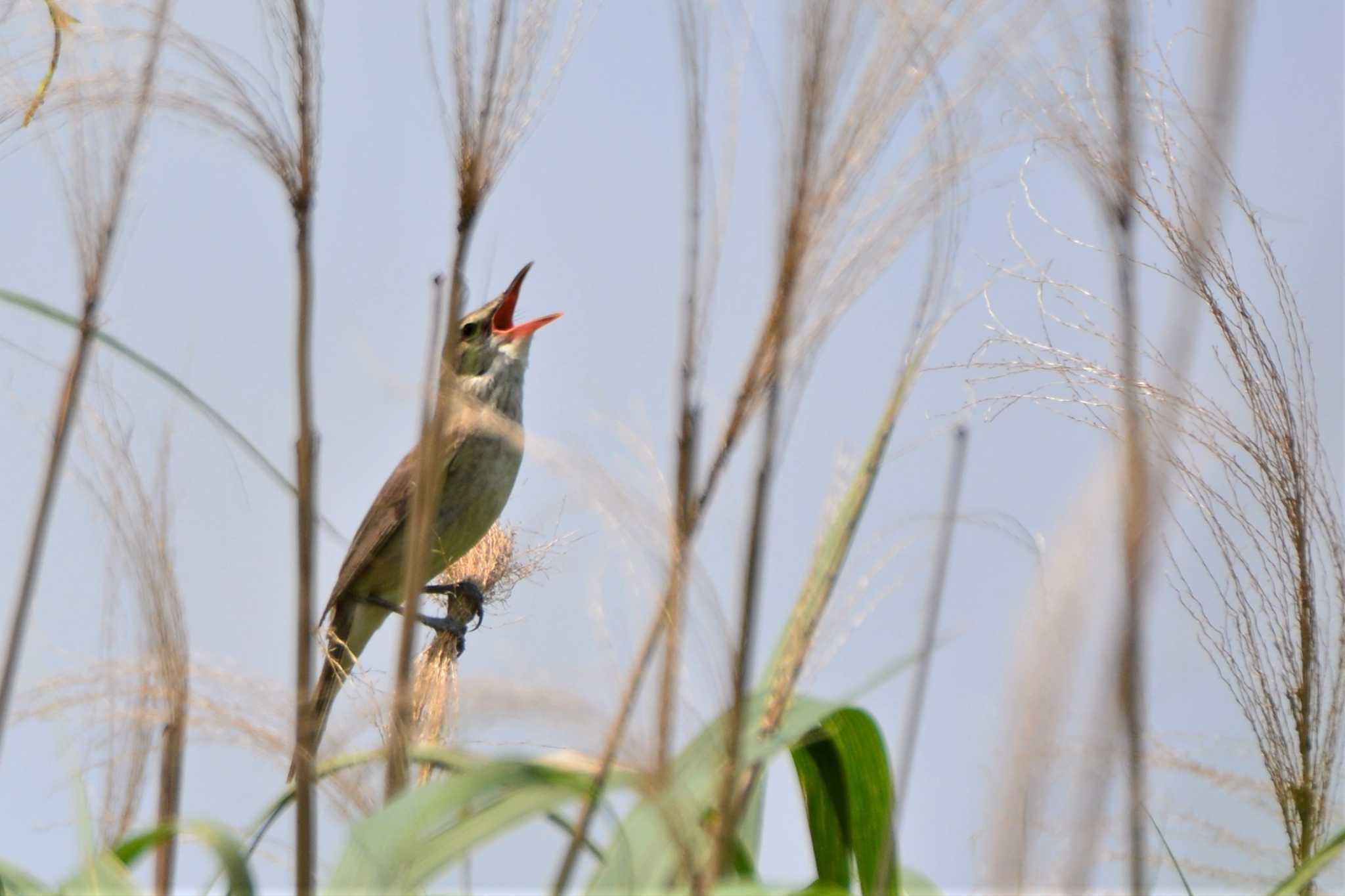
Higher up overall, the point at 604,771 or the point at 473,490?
the point at 473,490

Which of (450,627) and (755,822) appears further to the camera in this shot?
(450,627)

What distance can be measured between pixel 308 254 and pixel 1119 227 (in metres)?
0.75

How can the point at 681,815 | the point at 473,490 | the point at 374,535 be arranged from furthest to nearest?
the point at 374,535 → the point at 473,490 → the point at 681,815

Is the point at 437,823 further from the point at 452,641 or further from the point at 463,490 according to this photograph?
the point at 463,490

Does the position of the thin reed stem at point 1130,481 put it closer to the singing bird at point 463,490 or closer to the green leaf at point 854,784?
the green leaf at point 854,784

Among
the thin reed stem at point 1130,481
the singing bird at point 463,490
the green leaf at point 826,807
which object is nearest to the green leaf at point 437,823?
the thin reed stem at point 1130,481

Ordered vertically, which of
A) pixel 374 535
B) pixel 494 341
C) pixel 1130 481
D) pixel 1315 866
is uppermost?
pixel 494 341

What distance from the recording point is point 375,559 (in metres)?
5.67

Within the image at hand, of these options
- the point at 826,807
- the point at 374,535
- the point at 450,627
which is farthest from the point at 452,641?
the point at 374,535

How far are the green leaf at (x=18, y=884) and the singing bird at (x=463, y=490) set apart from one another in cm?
369

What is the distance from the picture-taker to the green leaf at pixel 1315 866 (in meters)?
1.50

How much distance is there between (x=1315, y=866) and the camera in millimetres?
1505

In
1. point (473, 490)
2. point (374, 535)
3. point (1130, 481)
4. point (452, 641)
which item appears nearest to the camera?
point (1130, 481)

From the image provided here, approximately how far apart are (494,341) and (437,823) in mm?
4655
